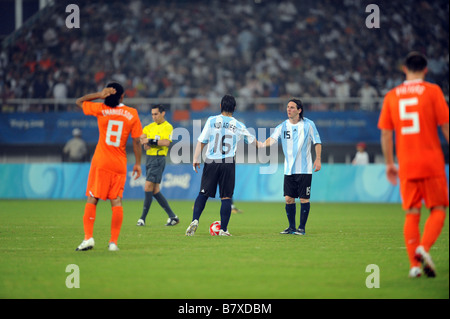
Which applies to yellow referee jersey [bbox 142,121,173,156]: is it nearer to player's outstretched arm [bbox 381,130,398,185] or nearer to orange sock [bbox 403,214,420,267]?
player's outstretched arm [bbox 381,130,398,185]

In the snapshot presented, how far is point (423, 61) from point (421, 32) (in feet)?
76.6

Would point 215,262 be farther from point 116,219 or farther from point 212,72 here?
point 212,72

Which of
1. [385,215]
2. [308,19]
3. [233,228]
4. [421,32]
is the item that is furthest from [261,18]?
[233,228]

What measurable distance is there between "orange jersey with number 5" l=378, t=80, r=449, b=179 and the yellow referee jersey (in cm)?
763

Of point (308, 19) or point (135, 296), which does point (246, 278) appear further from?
point (308, 19)

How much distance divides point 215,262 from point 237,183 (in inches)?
657

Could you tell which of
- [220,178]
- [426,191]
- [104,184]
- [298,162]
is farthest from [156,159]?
[426,191]

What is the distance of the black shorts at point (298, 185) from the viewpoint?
12523mm

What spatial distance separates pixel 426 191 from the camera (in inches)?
291

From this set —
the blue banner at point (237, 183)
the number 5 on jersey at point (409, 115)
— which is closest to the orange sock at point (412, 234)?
Result: the number 5 on jersey at point (409, 115)

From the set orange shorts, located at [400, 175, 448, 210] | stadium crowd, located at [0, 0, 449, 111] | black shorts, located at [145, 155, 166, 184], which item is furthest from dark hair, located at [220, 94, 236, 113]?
stadium crowd, located at [0, 0, 449, 111]

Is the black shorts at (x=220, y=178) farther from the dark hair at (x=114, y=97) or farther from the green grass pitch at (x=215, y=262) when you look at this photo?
the dark hair at (x=114, y=97)

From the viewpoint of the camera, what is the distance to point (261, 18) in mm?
32250

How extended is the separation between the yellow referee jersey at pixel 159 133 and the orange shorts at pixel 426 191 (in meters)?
7.73
